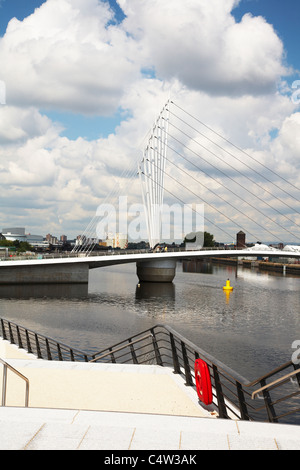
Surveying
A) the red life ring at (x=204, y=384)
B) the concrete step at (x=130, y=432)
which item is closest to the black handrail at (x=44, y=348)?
the red life ring at (x=204, y=384)

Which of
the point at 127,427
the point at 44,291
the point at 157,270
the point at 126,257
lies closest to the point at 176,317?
the point at 44,291

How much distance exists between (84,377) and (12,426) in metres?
2.91

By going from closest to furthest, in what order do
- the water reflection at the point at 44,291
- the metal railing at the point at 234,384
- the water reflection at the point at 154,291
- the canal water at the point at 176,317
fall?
the metal railing at the point at 234,384, the canal water at the point at 176,317, the water reflection at the point at 44,291, the water reflection at the point at 154,291

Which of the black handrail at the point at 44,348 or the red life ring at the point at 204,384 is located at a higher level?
the red life ring at the point at 204,384

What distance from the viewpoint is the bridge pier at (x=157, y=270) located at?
5041 centimetres

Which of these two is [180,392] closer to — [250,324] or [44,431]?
[44,431]

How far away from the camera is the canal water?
18044 millimetres

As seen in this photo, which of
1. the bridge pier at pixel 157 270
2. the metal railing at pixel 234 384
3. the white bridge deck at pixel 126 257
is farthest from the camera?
the bridge pier at pixel 157 270

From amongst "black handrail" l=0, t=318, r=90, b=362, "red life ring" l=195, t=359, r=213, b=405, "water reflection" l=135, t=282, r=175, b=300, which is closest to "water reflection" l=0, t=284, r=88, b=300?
"water reflection" l=135, t=282, r=175, b=300

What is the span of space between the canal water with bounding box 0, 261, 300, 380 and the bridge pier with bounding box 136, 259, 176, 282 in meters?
6.69

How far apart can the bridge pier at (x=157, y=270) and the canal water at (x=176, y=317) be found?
669 centimetres

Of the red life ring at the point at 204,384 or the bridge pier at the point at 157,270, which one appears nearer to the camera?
the red life ring at the point at 204,384

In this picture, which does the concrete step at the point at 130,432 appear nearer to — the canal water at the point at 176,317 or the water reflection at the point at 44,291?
the canal water at the point at 176,317

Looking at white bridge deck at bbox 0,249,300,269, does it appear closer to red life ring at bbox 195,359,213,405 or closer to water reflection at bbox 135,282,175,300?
water reflection at bbox 135,282,175,300
